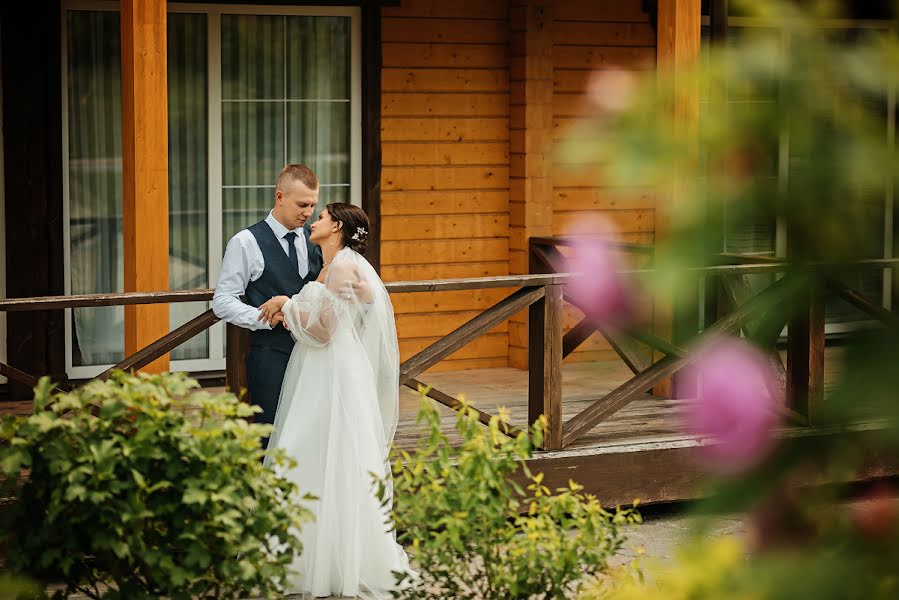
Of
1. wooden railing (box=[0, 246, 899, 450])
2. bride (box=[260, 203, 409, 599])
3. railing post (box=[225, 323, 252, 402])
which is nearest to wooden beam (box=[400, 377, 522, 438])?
wooden railing (box=[0, 246, 899, 450])

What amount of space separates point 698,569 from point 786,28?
0.31 meters

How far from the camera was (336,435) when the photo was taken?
538cm

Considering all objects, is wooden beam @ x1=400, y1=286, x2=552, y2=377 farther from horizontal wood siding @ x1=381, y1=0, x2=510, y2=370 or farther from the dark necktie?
horizontal wood siding @ x1=381, y1=0, x2=510, y2=370

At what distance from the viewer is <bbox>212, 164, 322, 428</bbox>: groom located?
5570mm

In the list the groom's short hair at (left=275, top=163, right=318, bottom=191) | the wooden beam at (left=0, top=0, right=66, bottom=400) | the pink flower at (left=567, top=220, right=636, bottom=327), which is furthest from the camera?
the wooden beam at (left=0, top=0, right=66, bottom=400)

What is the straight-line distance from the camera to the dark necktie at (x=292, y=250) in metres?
5.73

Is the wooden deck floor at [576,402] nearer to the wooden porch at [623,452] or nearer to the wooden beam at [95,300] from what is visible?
the wooden porch at [623,452]

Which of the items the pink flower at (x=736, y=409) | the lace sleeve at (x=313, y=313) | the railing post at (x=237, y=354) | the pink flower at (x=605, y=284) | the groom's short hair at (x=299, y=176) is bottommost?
the railing post at (x=237, y=354)

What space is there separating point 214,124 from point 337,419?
3.75 meters

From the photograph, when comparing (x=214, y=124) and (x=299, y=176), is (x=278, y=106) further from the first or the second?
(x=299, y=176)

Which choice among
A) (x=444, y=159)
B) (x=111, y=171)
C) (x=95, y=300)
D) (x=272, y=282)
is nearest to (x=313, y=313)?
(x=272, y=282)

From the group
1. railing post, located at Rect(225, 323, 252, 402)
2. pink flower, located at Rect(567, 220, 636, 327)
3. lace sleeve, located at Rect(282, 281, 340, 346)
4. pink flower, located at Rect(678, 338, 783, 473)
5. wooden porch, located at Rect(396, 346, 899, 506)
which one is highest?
pink flower, located at Rect(567, 220, 636, 327)

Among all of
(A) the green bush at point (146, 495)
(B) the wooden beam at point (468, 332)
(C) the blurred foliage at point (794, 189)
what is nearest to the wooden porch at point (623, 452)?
(B) the wooden beam at point (468, 332)

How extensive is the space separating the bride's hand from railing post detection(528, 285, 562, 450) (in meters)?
1.57
